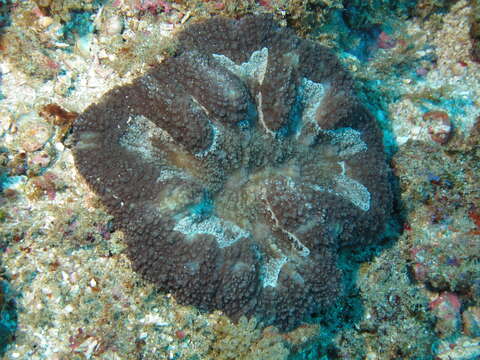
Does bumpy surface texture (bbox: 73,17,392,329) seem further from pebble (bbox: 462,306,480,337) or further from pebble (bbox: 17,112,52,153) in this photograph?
pebble (bbox: 462,306,480,337)

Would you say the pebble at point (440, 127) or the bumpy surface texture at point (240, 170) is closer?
the bumpy surface texture at point (240, 170)

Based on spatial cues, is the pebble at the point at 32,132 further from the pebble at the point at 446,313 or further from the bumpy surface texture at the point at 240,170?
the pebble at the point at 446,313

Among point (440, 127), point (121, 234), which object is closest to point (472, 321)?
point (440, 127)

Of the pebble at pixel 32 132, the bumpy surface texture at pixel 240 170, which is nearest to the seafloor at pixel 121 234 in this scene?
the pebble at pixel 32 132

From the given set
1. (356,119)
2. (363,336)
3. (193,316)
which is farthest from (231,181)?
(363,336)

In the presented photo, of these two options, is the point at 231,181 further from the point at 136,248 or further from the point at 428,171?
the point at 428,171

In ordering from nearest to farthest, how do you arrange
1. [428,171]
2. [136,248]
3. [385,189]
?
[136,248]
[385,189]
[428,171]
